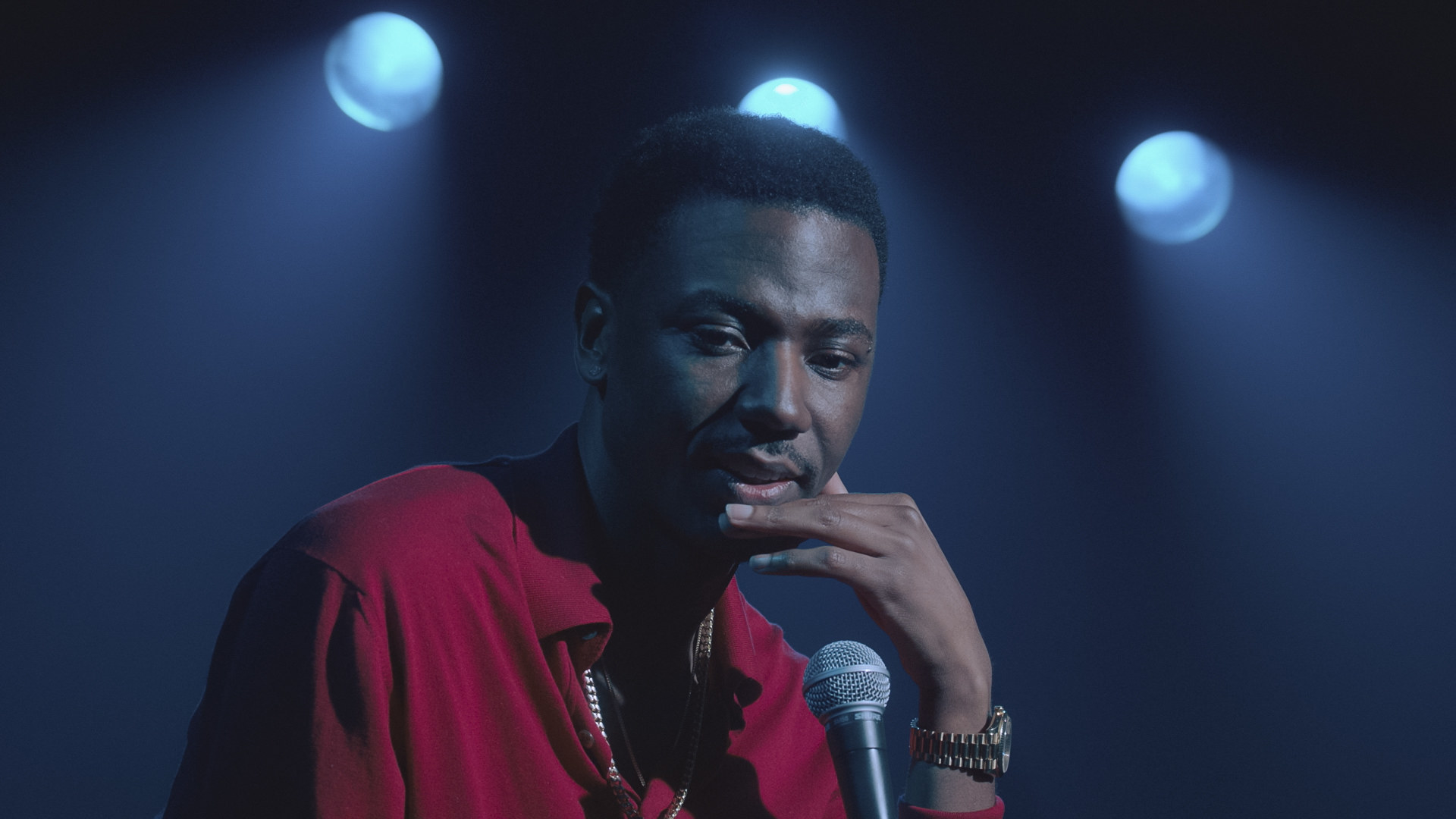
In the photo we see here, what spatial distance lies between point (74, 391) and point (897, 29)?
390 centimetres

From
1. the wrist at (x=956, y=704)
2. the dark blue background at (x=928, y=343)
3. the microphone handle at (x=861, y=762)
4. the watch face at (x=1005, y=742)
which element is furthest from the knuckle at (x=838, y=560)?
the dark blue background at (x=928, y=343)

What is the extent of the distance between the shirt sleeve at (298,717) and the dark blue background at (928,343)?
2480 mm

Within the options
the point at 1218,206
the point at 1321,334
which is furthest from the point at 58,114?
the point at 1321,334

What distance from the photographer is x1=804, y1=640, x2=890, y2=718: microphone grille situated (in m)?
1.48

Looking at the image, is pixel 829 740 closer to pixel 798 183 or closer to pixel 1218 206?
pixel 798 183

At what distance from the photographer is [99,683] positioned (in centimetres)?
313

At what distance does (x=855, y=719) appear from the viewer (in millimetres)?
1462

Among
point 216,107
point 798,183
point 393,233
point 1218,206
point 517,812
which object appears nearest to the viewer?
point 517,812

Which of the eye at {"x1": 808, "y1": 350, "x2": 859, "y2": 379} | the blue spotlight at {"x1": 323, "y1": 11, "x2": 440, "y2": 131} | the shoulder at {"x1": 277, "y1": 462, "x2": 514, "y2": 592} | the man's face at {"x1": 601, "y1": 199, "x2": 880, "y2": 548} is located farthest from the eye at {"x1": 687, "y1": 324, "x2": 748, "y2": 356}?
the blue spotlight at {"x1": 323, "y1": 11, "x2": 440, "y2": 131}

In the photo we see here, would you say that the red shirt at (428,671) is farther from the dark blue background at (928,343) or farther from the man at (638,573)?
the dark blue background at (928,343)

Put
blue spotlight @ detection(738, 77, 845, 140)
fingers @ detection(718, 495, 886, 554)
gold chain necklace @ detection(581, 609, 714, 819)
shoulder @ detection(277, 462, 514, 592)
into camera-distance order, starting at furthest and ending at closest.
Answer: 1. blue spotlight @ detection(738, 77, 845, 140)
2. gold chain necklace @ detection(581, 609, 714, 819)
3. fingers @ detection(718, 495, 886, 554)
4. shoulder @ detection(277, 462, 514, 592)

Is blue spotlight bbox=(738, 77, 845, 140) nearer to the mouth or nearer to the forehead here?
the forehead

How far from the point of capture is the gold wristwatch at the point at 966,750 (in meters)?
1.65

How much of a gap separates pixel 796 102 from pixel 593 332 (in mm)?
2761
